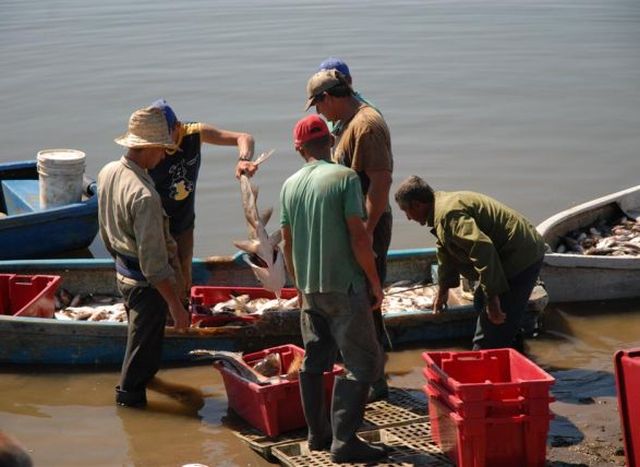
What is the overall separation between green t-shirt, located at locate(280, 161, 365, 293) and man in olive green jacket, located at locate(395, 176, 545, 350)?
29.9 inches

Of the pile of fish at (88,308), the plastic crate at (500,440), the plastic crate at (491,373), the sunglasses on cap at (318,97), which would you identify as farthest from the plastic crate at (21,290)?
the plastic crate at (500,440)

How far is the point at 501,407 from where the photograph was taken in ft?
20.1

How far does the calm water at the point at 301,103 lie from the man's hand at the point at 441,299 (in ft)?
1.57

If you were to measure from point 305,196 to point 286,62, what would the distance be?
17765 mm

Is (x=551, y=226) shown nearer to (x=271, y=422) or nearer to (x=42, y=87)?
(x=271, y=422)

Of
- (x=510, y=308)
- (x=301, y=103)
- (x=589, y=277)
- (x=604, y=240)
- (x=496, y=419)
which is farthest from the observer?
(x=301, y=103)

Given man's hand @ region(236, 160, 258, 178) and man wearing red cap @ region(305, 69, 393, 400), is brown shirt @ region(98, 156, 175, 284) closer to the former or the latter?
man's hand @ region(236, 160, 258, 178)

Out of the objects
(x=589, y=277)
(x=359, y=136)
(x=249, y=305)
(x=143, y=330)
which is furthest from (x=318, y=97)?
(x=589, y=277)

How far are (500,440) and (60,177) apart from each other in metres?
6.30

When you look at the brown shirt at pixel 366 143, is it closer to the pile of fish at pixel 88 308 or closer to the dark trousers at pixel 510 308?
the dark trousers at pixel 510 308

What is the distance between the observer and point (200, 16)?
3195 centimetres

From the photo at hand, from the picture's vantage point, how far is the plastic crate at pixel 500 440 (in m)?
6.09

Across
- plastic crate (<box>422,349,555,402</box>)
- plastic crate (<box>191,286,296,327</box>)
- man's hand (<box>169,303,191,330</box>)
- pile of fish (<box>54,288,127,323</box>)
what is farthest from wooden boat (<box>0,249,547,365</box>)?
plastic crate (<box>422,349,555,402</box>)

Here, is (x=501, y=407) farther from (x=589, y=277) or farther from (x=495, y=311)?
(x=589, y=277)
